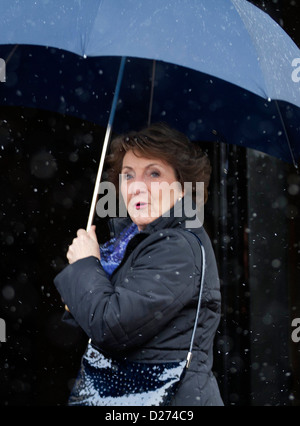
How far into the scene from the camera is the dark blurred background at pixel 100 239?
4871mm

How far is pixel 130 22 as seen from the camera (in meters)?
2.50

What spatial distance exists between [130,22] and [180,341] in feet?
3.91

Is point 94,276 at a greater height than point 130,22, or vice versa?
point 130,22

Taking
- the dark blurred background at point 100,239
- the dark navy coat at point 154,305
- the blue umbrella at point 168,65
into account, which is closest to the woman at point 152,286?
the dark navy coat at point 154,305

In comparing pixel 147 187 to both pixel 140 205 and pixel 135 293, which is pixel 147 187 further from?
pixel 135 293

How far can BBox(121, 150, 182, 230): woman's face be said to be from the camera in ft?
9.21

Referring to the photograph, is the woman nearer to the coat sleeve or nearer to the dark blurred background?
the coat sleeve

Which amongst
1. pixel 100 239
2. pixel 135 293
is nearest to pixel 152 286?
pixel 135 293

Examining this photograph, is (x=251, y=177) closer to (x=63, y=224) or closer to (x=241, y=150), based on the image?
(x=241, y=150)

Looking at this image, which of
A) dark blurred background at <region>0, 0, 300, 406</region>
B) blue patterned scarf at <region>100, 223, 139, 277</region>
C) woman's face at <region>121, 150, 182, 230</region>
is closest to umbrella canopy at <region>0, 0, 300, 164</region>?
woman's face at <region>121, 150, 182, 230</region>

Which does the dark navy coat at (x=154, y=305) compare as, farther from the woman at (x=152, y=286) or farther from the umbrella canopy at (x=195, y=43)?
the umbrella canopy at (x=195, y=43)

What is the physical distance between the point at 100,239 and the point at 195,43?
10.1 feet
